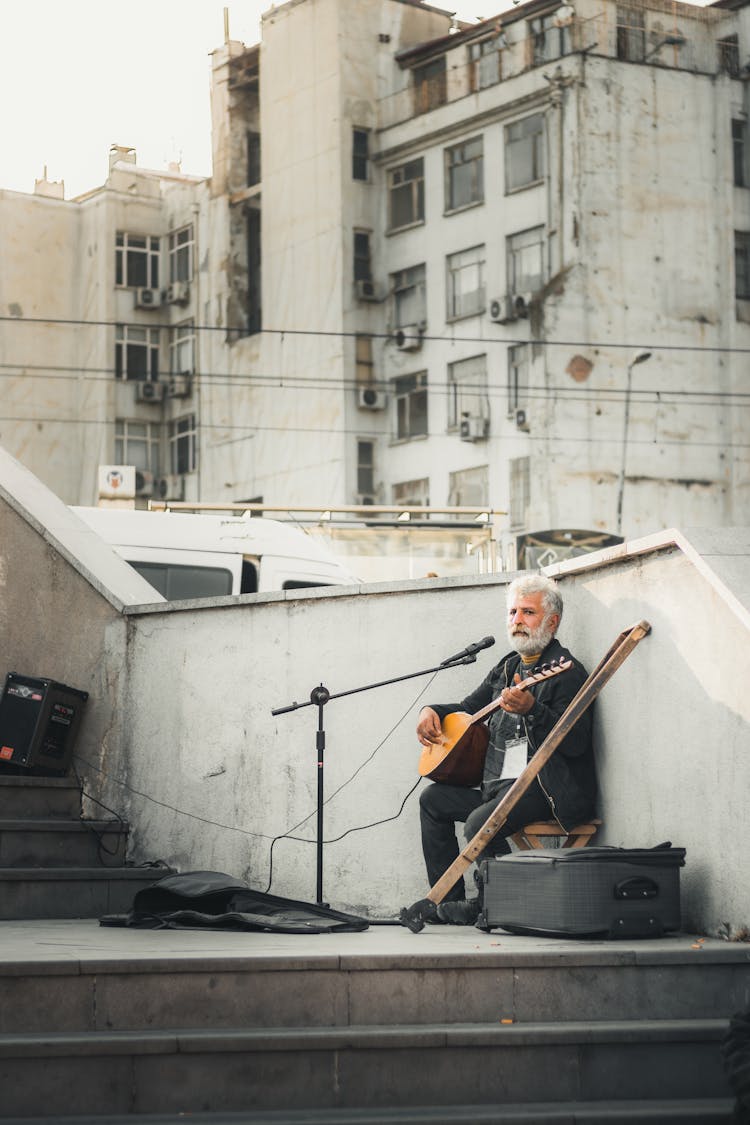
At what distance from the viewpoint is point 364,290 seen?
4347 cm

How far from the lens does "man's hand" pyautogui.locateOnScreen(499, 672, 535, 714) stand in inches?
282

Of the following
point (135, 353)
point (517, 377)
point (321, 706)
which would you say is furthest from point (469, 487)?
point (321, 706)

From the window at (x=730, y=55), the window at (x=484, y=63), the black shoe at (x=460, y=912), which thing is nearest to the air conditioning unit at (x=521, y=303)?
the window at (x=484, y=63)

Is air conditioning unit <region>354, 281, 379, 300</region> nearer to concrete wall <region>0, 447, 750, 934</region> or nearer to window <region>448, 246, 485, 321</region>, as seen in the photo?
window <region>448, 246, 485, 321</region>

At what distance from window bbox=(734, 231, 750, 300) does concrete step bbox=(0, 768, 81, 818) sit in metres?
33.3

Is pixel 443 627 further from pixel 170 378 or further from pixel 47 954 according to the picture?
pixel 170 378

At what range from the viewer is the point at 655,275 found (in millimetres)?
39312

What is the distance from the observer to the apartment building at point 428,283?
38.8m

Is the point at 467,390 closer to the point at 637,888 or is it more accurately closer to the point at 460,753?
the point at 460,753

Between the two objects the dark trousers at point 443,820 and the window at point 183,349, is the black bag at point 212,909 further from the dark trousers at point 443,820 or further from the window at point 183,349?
the window at point 183,349

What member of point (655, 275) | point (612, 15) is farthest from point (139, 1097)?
point (612, 15)

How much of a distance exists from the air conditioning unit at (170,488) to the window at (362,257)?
893 centimetres

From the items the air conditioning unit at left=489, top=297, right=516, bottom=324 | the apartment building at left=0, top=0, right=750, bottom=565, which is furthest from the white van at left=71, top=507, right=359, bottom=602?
the air conditioning unit at left=489, top=297, right=516, bottom=324

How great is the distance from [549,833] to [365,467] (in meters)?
36.2
